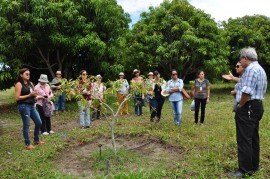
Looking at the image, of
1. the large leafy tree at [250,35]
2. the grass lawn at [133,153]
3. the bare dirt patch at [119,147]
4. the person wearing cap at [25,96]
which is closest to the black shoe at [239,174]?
the grass lawn at [133,153]

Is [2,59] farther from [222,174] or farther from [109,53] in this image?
[222,174]

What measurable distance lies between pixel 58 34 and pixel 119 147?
285 inches

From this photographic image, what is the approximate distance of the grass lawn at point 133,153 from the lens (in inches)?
193

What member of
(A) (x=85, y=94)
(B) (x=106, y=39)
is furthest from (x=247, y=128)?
(B) (x=106, y=39)

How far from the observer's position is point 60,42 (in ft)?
39.3

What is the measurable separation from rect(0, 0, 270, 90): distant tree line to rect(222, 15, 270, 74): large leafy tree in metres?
0.08

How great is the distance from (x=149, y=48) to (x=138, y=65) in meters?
1.43

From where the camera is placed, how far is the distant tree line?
38.7ft

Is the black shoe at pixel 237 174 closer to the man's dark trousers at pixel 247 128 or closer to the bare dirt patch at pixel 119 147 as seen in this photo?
the man's dark trousers at pixel 247 128

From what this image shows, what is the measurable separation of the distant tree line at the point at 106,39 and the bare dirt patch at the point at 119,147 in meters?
6.33

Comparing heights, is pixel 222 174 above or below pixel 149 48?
below

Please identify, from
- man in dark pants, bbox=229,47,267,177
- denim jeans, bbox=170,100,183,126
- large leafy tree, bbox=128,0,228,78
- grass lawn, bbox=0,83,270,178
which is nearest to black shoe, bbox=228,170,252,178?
man in dark pants, bbox=229,47,267,177

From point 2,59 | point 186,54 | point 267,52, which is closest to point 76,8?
point 2,59

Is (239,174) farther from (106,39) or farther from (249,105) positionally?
(106,39)
